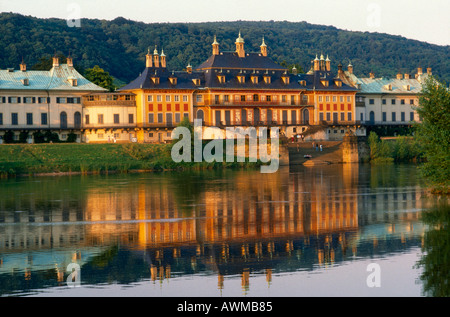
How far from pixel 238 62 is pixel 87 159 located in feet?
97.2

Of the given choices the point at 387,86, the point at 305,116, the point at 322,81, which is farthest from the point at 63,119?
the point at 387,86

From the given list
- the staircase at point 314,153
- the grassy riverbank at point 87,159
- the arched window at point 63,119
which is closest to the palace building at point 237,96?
the arched window at point 63,119

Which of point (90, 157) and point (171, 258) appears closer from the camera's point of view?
point (171, 258)

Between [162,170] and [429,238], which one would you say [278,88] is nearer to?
[162,170]

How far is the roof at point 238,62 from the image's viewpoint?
306ft

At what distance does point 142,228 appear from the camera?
31.2 metres

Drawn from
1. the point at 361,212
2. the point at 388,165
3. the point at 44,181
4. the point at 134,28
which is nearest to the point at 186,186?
the point at 44,181

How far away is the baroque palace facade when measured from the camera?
85.1 m

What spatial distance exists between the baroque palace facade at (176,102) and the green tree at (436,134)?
49611 millimetres

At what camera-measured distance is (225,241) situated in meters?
27.5

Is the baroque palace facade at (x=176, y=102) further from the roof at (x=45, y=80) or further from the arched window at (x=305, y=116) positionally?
the roof at (x=45, y=80)

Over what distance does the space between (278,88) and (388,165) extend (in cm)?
2510

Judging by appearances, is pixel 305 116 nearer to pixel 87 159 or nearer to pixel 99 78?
pixel 99 78
